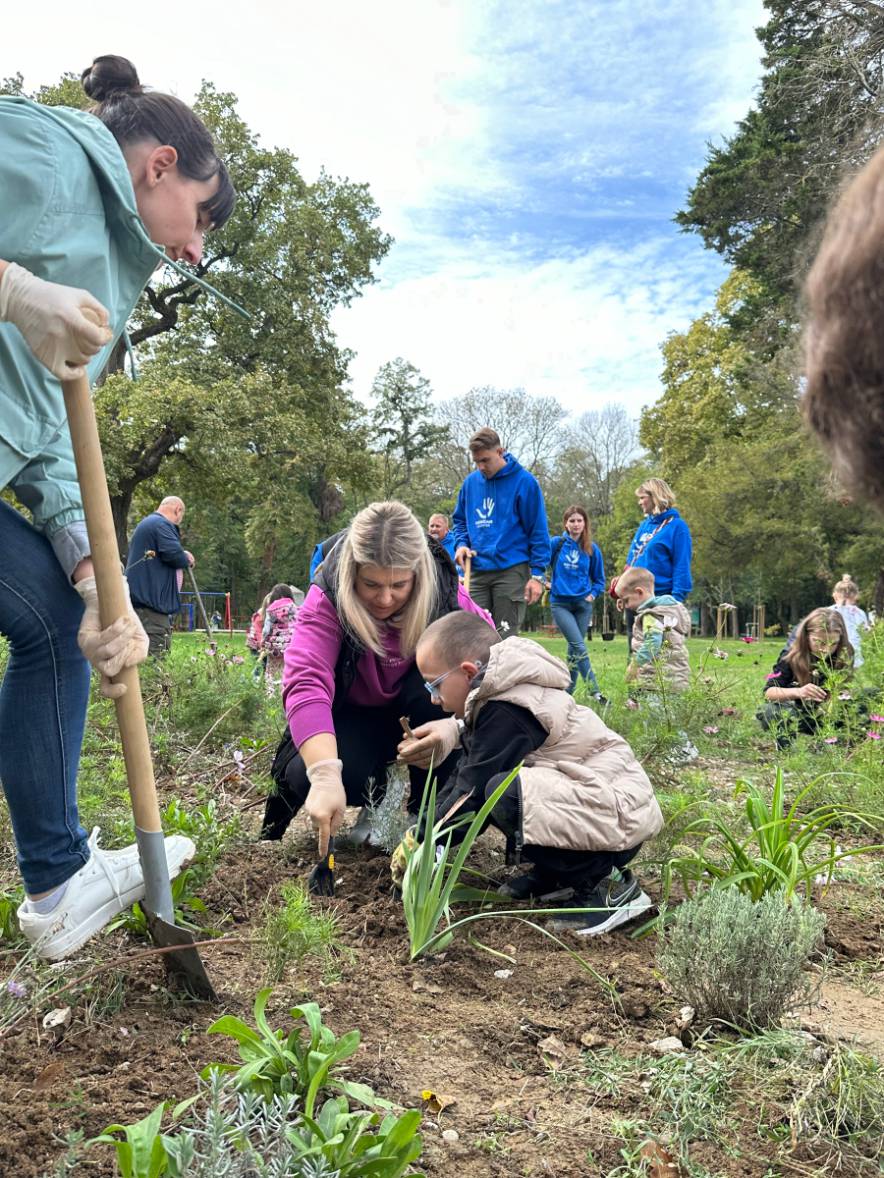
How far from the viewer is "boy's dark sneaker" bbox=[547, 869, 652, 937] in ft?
8.41

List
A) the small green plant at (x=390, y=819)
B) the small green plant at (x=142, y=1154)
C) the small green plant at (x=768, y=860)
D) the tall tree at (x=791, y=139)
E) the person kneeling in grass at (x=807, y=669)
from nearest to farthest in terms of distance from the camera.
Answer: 1. the small green plant at (x=142, y=1154)
2. the small green plant at (x=768, y=860)
3. the small green plant at (x=390, y=819)
4. the person kneeling in grass at (x=807, y=669)
5. the tall tree at (x=791, y=139)

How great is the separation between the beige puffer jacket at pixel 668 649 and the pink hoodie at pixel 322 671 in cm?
186

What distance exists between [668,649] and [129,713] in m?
3.96

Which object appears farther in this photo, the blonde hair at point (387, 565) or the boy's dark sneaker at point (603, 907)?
the blonde hair at point (387, 565)

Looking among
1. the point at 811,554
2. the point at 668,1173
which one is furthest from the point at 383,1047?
the point at 811,554

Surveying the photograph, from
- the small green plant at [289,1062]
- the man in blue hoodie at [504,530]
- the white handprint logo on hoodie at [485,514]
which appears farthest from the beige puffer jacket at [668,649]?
the small green plant at [289,1062]

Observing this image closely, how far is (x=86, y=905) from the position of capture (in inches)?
80.7

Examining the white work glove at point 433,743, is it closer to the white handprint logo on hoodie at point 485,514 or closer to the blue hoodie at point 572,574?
the white handprint logo on hoodie at point 485,514

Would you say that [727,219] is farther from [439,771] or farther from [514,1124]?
[514,1124]

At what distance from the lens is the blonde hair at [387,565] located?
297 cm

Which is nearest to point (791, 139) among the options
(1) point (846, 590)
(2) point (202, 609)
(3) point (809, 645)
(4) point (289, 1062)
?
(1) point (846, 590)

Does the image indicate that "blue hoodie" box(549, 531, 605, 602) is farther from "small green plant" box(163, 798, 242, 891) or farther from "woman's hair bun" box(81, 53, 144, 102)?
"woman's hair bun" box(81, 53, 144, 102)

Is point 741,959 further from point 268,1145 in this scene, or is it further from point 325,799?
point 325,799

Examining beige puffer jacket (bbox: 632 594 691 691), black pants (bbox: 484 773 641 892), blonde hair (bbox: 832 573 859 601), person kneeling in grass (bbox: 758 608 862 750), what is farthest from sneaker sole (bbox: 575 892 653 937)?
blonde hair (bbox: 832 573 859 601)
